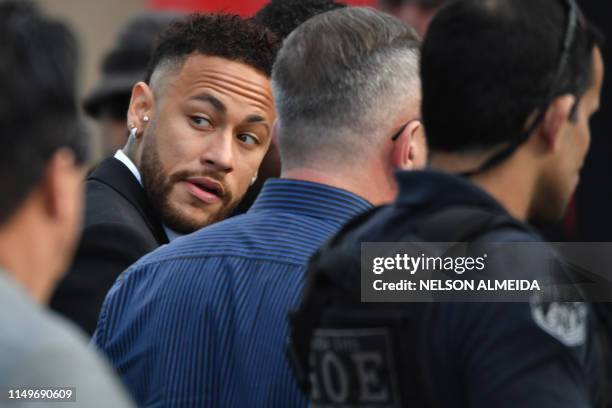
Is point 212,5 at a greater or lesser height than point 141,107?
greater

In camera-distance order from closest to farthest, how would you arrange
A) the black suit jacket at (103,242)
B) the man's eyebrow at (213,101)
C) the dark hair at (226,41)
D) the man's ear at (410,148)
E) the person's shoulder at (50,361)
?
the person's shoulder at (50,361) → the man's ear at (410,148) → the black suit jacket at (103,242) → the man's eyebrow at (213,101) → the dark hair at (226,41)

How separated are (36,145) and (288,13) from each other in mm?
2507

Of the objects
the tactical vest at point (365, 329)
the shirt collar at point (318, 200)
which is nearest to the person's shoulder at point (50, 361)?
the tactical vest at point (365, 329)

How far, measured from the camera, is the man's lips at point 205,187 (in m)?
3.93

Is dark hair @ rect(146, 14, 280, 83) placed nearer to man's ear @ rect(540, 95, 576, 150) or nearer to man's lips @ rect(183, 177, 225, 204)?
man's lips @ rect(183, 177, 225, 204)

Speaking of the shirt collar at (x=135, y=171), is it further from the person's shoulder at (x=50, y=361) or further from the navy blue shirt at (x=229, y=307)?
the person's shoulder at (x=50, y=361)

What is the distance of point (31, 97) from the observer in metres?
1.84

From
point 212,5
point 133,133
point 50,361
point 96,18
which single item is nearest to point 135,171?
point 133,133

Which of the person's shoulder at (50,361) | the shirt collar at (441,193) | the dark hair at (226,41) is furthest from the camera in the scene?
the dark hair at (226,41)

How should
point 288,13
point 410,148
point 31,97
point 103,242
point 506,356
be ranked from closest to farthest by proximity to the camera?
point 31,97 < point 506,356 < point 410,148 < point 103,242 < point 288,13

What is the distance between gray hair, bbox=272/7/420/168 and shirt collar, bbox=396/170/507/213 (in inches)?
24.2

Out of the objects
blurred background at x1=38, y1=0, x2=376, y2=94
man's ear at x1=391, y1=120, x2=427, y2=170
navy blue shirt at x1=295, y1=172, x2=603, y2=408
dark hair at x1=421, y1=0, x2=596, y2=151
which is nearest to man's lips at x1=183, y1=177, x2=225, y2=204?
man's ear at x1=391, y1=120, x2=427, y2=170

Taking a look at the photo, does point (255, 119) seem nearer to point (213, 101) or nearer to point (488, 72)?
point (213, 101)

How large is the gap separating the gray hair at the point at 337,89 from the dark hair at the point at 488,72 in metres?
0.55
